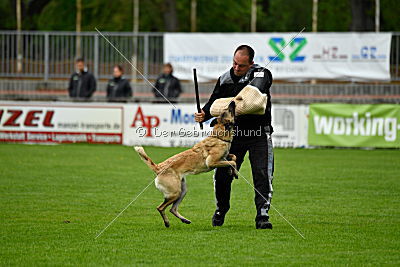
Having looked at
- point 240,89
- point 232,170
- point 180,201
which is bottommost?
point 180,201

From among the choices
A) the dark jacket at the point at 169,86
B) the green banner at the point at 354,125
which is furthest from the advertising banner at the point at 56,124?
the green banner at the point at 354,125

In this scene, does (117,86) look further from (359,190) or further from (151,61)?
(359,190)

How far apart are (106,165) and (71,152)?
288 cm

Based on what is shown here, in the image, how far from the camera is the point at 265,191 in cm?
923

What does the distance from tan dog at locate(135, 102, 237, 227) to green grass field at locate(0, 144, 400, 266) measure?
535 mm

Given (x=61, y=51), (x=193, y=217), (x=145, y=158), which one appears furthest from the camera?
(x=61, y=51)

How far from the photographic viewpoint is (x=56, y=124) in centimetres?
2134

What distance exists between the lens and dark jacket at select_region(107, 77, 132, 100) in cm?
2148

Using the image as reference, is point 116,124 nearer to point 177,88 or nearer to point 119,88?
point 119,88

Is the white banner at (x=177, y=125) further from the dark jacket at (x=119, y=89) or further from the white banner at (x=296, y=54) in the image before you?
the white banner at (x=296, y=54)

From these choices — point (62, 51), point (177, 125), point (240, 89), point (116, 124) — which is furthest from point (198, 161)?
point (62, 51)

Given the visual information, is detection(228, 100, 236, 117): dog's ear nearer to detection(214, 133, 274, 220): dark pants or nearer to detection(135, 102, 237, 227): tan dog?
detection(135, 102, 237, 227): tan dog

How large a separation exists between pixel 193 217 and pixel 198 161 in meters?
1.46

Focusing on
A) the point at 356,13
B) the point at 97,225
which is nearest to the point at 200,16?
the point at 356,13
